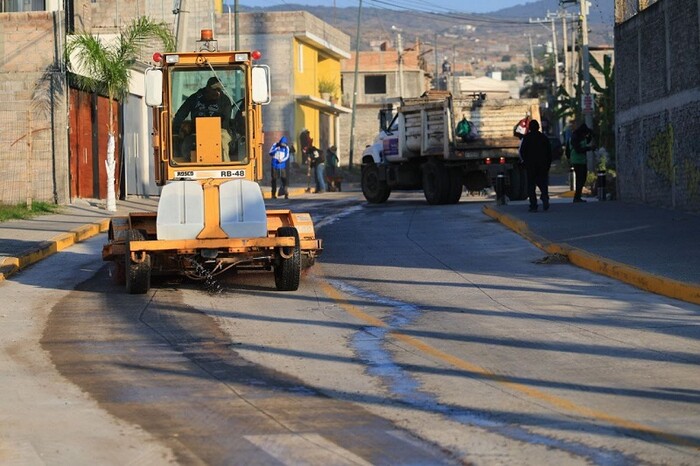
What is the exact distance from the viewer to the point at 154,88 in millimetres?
15508

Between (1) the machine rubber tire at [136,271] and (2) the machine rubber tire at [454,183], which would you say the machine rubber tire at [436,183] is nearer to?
(2) the machine rubber tire at [454,183]

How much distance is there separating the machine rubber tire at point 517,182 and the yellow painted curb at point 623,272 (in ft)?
34.8

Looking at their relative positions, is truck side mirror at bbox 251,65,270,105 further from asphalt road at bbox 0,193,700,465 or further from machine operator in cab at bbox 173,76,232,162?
asphalt road at bbox 0,193,700,465

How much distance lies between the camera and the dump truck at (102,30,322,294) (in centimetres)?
1443

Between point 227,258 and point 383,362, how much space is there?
200 inches

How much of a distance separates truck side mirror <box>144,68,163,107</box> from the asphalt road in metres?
2.29

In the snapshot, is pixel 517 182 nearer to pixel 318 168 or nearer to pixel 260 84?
pixel 318 168

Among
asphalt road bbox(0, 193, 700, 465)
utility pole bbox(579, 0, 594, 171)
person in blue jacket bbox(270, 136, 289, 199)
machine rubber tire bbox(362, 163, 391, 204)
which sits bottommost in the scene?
asphalt road bbox(0, 193, 700, 465)

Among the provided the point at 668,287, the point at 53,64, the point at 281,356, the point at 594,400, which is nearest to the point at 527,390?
the point at 594,400

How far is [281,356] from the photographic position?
1027cm

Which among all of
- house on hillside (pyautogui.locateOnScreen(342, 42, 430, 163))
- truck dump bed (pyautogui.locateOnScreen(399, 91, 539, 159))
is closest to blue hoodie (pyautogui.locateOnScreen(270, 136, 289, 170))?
truck dump bed (pyautogui.locateOnScreen(399, 91, 539, 159))

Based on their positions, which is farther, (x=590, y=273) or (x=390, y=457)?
(x=590, y=273)

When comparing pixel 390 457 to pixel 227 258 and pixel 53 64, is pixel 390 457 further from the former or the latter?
pixel 53 64

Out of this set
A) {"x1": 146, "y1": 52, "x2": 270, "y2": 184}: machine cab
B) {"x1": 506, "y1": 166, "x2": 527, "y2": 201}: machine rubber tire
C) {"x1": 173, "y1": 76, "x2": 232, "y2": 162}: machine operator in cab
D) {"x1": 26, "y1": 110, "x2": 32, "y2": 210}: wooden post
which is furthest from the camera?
{"x1": 506, "y1": 166, "x2": 527, "y2": 201}: machine rubber tire
